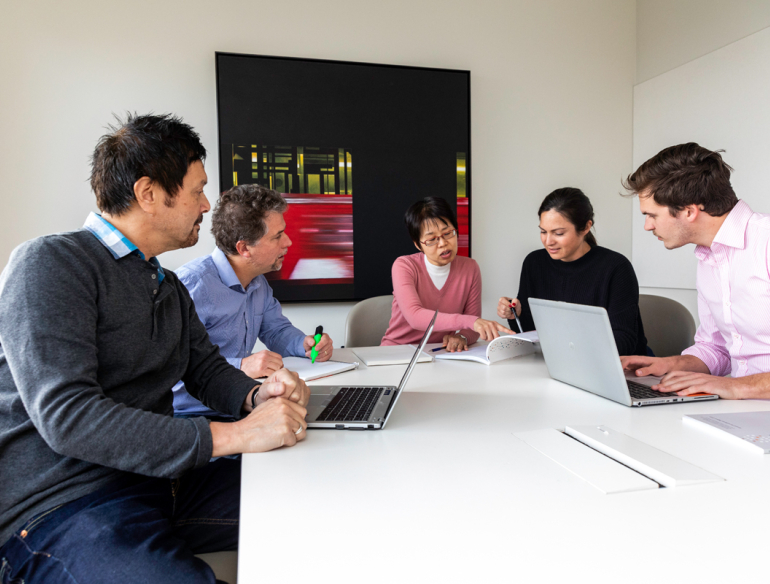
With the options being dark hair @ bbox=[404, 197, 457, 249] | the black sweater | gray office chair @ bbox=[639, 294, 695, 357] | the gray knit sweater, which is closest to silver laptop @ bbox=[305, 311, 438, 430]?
the gray knit sweater

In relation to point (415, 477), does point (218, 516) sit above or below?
below

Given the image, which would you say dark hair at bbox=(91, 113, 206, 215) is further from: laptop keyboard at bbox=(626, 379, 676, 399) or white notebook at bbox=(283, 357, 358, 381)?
laptop keyboard at bbox=(626, 379, 676, 399)

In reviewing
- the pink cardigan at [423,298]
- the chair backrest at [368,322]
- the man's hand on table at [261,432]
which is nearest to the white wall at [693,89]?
the pink cardigan at [423,298]

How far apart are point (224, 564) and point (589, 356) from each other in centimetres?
91

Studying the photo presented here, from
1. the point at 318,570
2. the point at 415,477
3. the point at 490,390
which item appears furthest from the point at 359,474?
the point at 490,390

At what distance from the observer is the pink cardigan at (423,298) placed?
234 cm

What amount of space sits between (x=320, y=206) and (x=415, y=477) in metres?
2.37

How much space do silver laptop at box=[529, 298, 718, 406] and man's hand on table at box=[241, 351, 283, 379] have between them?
2.48ft

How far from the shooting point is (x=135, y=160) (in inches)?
45.1

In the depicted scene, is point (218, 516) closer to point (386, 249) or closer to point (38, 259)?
point (38, 259)

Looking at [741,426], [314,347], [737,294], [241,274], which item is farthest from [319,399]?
[737,294]

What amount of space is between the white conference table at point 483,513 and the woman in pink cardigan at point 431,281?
1263 mm

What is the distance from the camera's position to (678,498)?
753 millimetres

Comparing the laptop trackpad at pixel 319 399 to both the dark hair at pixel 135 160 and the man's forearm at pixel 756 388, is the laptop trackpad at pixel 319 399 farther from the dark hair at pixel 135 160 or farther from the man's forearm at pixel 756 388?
the man's forearm at pixel 756 388
